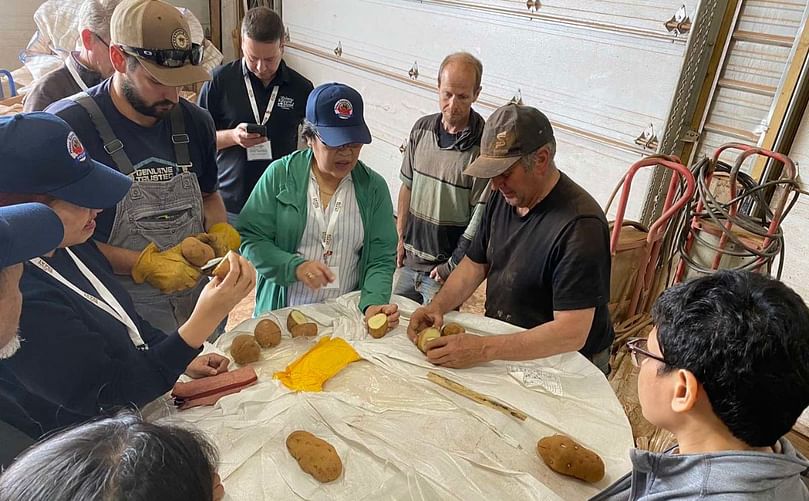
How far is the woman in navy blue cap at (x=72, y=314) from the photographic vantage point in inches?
40.3

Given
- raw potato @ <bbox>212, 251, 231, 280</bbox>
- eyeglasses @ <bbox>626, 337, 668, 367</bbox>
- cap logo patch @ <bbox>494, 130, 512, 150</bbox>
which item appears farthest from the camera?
cap logo patch @ <bbox>494, 130, 512, 150</bbox>

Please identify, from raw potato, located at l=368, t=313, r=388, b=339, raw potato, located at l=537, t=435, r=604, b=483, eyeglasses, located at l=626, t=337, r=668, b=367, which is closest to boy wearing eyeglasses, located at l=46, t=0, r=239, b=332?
raw potato, located at l=368, t=313, r=388, b=339

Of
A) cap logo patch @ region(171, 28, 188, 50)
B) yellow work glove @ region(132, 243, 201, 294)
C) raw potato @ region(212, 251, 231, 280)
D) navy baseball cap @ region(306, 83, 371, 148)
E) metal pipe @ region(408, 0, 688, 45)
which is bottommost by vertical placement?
yellow work glove @ region(132, 243, 201, 294)

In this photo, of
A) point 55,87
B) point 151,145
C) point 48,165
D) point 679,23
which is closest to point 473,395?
point 48,165

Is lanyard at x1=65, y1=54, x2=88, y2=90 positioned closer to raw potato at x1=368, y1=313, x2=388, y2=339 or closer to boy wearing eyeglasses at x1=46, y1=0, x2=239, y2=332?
boy wearing eyeglasses at x1=46, y1=0, x2=239, y2=332

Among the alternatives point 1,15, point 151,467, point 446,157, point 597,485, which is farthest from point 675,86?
point 1,15

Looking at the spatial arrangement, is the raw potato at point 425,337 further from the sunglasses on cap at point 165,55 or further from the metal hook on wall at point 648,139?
the metal hook on wall at point 648,139

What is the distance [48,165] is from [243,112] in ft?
5.60

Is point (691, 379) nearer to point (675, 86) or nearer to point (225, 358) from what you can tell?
point (225, 358)

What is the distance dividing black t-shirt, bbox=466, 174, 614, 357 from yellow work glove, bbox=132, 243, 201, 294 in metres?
1.05

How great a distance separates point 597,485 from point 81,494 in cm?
113

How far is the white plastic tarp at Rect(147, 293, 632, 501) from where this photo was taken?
118cm

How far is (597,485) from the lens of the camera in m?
1.27

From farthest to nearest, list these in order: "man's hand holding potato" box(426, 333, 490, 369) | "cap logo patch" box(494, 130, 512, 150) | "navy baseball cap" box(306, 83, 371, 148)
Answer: "navy baseball cap" box(306, 83, 371, 148)
"cap logo patch" box(494, 130, 512, 150)
"man's hand holding potato" box(426, 333, 490, 369)
